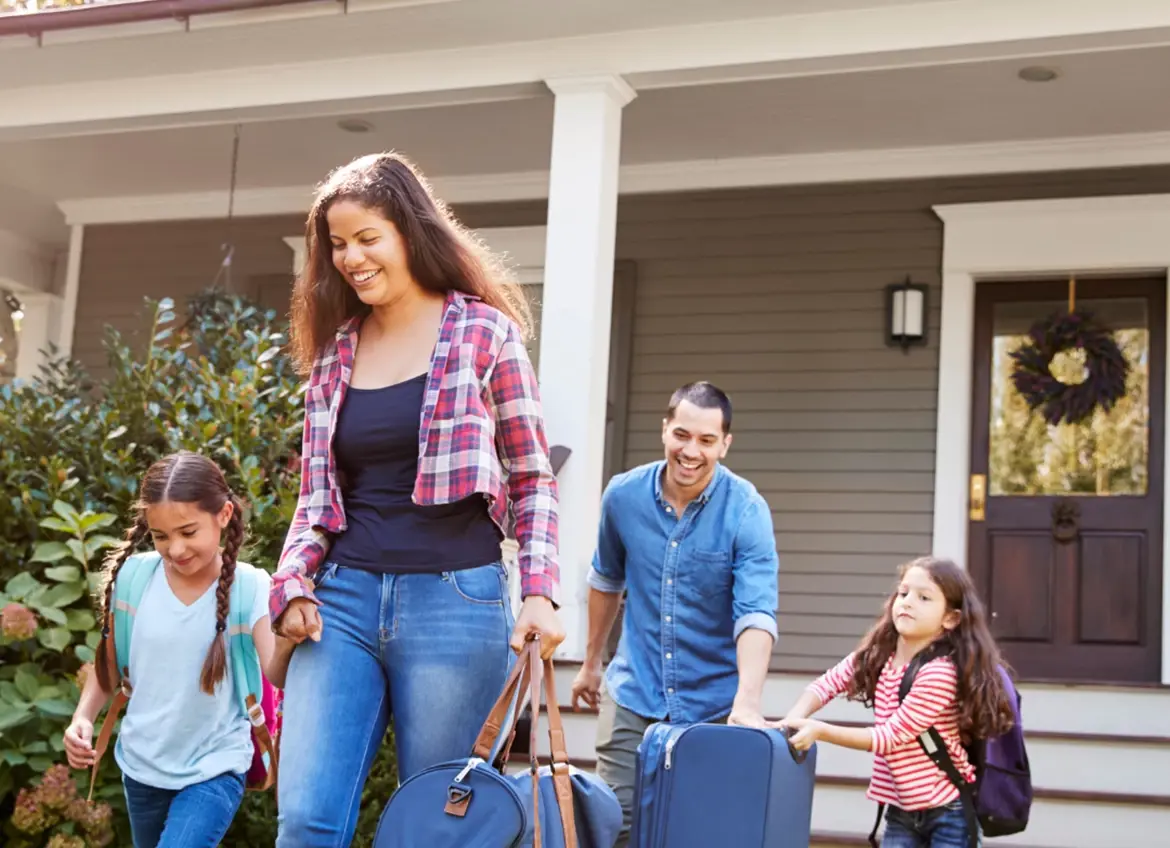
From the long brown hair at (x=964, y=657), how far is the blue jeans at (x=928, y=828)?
207mm

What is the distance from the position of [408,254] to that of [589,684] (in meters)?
1.58

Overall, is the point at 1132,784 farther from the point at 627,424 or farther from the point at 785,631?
the point at 627,424

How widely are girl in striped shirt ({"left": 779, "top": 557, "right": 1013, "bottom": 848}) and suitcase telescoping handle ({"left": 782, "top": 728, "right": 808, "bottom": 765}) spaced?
31 cm

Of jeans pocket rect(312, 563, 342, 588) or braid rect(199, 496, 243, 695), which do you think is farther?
braid rect(199, 496, 243, 695)

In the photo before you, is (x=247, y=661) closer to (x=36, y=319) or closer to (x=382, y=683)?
(x=382, y=683)

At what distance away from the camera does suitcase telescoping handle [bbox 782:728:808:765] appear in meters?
3.27

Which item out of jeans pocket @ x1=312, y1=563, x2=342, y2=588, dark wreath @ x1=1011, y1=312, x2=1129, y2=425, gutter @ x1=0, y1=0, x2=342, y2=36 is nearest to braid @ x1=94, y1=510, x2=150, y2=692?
jeans pocket @ x1=312, y1=563, x2=342, y2=588

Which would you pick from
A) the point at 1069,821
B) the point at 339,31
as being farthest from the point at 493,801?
the point at 339,31

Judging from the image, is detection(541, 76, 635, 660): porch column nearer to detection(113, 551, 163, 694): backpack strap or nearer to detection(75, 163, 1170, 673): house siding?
detection(75, 163, 1170, 673): house siding

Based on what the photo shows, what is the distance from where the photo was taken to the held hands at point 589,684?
3777 millimetres

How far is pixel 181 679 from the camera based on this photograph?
3.29 metres

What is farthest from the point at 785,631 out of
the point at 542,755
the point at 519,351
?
the point at 519,351

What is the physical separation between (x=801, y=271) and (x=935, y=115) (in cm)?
114

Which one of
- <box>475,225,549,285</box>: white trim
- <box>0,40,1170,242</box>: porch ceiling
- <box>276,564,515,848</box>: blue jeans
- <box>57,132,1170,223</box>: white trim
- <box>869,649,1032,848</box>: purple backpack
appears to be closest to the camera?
<box>276,564,515,848</box>: blue jeans
